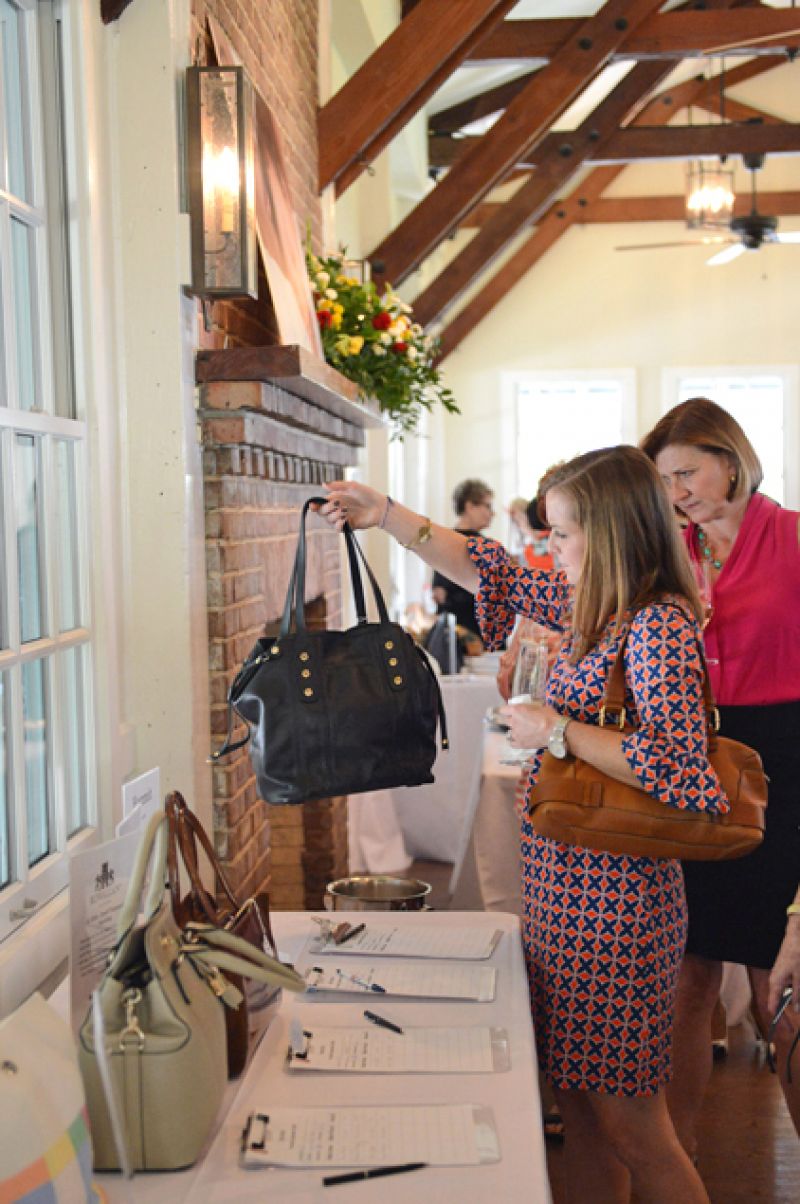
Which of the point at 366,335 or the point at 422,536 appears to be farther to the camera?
the point at 366,335

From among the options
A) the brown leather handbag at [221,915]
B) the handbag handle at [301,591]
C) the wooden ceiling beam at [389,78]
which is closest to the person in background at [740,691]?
the handbag handle at [301,591]

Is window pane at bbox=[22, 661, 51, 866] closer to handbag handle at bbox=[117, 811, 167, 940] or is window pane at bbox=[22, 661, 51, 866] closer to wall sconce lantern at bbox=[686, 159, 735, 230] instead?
handbag handle at bbox=[117, 811, 167, 940]

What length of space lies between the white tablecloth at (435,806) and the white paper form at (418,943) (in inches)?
121

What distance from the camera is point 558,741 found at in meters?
1.99

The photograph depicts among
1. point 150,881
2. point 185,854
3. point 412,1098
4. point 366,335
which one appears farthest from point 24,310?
point 366,335

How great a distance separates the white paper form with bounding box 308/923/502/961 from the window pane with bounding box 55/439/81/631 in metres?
0.69

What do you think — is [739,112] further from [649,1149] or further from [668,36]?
[649,1149]

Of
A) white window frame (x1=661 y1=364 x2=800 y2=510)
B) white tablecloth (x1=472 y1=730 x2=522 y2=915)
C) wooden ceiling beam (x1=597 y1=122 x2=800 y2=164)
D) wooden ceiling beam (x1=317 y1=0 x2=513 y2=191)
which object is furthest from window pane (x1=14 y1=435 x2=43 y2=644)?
white window frame (x1=661 y1=364 x2=800 y2=510)

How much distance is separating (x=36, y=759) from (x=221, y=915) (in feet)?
1.69

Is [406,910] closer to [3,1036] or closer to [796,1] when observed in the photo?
[3,1036]

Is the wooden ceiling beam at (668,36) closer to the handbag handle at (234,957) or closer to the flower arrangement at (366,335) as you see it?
the flower arrangement at (366,335)

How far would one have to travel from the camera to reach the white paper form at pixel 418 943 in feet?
6.76

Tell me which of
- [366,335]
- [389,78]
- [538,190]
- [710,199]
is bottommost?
[366,335]

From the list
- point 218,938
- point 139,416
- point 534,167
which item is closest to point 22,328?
point 139,416
